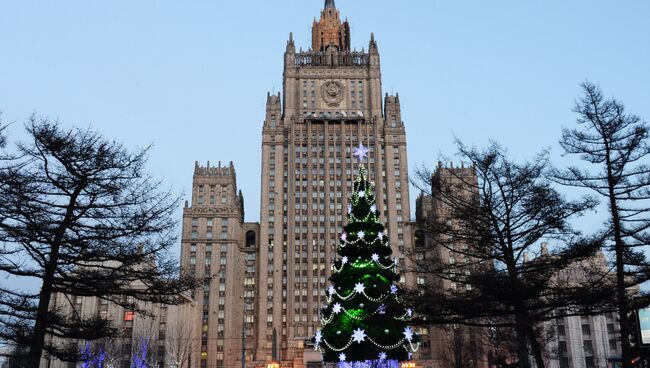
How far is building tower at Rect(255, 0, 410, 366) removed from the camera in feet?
355

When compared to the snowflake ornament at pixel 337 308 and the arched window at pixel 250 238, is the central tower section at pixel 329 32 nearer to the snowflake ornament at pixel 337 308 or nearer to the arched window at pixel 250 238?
the arched window at pixel 250 238

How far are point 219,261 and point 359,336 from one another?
8443 cm

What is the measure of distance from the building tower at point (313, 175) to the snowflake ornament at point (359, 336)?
71.0 meters

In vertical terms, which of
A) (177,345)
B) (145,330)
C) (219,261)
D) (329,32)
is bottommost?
(177,345)

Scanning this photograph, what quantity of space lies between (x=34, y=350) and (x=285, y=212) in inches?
3818

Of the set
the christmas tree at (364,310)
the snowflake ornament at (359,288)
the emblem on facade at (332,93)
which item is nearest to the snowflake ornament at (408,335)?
the christmas tree at (364,310)

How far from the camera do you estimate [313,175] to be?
384ft

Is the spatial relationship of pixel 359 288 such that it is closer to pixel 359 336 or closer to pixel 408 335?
pixel 359 336

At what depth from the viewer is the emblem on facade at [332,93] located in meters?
123

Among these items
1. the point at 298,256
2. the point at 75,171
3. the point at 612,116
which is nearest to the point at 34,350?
the point at 75,171

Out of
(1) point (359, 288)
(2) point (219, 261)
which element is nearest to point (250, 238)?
(2) point (219, 261)

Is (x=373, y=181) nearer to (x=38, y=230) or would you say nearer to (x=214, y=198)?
(x=214, y=198)

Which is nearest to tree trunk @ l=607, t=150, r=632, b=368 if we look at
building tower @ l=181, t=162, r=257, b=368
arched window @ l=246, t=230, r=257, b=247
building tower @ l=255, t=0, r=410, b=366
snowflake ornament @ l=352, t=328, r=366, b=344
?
snowflake ornament @ l=352, t=328, r=366, b=344

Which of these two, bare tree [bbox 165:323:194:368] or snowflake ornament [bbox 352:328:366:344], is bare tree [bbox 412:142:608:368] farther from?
bare tree [bbox 165:323:194:368]
